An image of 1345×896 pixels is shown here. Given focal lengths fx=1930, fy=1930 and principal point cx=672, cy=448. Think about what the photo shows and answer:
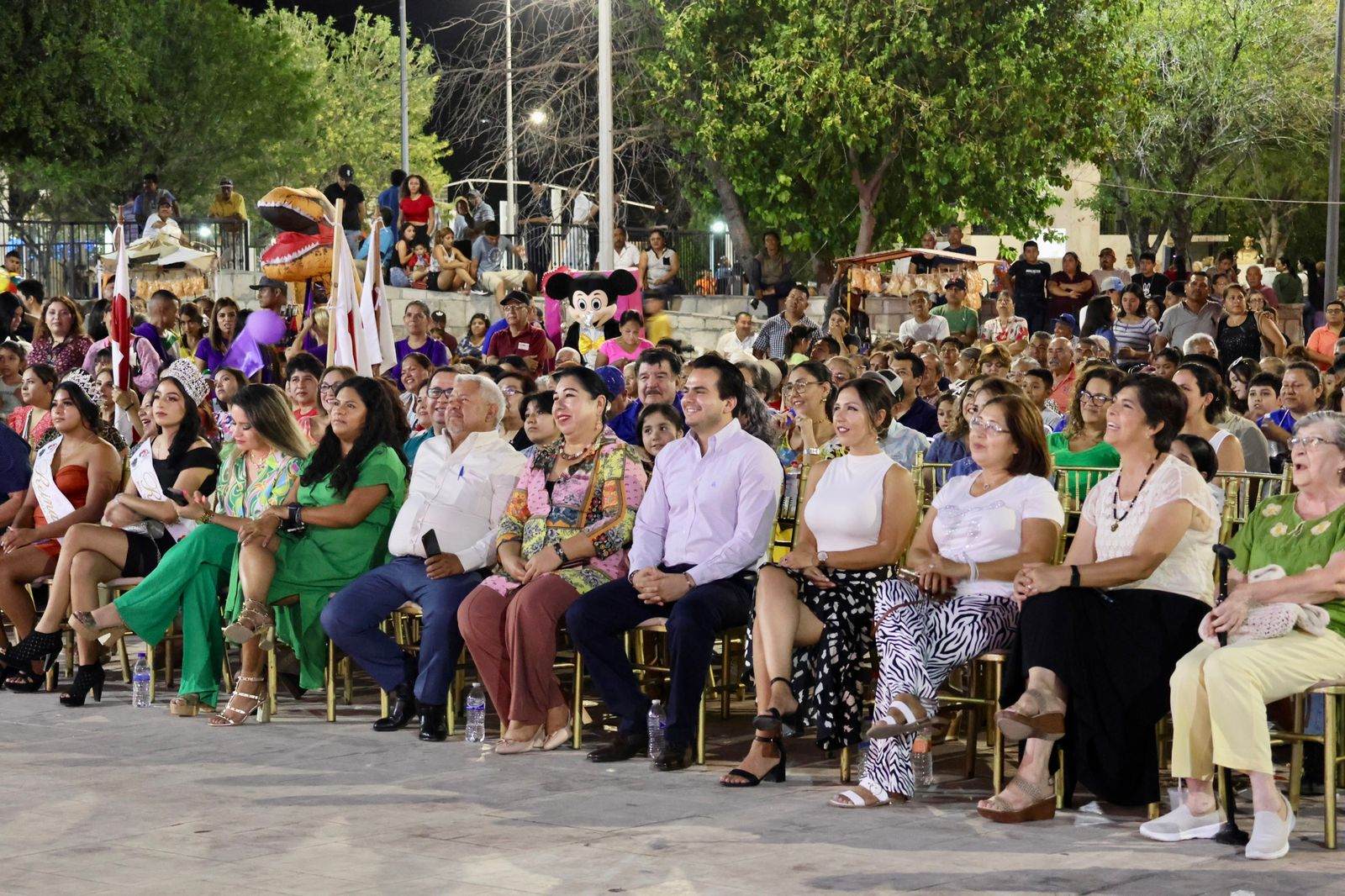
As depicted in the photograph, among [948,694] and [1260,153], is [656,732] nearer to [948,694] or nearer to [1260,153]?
[948,694]

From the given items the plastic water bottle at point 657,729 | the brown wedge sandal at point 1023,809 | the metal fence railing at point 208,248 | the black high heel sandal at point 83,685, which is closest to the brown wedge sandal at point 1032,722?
the brown wedge sandal at point 1023,809

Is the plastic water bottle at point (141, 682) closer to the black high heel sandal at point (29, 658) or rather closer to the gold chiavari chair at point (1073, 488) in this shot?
the black high heel sandal at point (29, 658)

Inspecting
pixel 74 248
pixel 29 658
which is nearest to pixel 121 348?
pixel 29 658

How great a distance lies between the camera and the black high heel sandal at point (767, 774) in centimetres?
709

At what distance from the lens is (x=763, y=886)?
5.65 m

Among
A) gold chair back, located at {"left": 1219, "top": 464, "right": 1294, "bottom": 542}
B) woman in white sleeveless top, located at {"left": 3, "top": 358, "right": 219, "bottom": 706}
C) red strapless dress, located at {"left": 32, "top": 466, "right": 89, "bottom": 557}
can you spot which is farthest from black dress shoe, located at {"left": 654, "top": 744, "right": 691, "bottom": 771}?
red strapless dress, located at {"left": 32, "top": 466, "right": 89, "bottom": 557}

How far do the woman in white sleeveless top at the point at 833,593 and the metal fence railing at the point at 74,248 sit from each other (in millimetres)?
19775

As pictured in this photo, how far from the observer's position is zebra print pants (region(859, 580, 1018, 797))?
22.3 feet

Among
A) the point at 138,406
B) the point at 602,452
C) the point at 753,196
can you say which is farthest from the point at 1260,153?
the point at 602,452

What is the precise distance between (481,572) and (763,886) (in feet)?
10.3

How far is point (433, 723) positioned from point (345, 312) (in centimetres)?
448

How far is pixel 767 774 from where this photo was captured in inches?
283

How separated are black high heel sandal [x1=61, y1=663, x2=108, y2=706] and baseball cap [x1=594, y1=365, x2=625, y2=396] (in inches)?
131

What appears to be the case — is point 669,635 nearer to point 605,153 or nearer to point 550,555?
point 550,555
